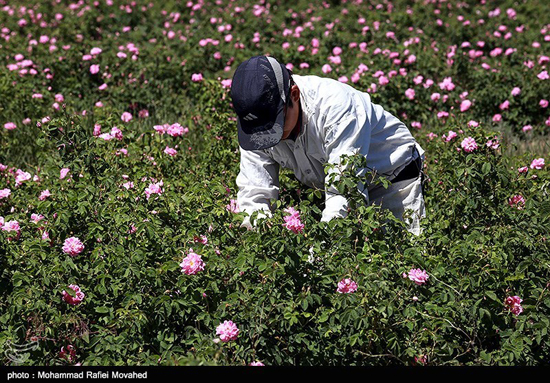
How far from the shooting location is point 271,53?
20.5 feet

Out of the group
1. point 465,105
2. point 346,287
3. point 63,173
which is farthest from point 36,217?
point 465,105

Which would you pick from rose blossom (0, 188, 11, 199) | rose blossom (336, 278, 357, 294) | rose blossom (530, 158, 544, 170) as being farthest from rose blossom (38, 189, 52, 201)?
rose blossom (530, 158, 544, 170)

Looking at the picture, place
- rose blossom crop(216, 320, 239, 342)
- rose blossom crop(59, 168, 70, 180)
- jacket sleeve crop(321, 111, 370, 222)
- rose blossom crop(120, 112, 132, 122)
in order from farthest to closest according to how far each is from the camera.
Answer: rose blossom crop(120, 112, 132, 122) < rose blossom crop(59, 168, 70, 180) < jacket sleeve crop(321, 111, 370, 222) < rose blossom crop(216, 320, 239, 342)

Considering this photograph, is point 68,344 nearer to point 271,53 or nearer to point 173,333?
point 173,333

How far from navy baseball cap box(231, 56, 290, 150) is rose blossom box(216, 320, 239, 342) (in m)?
0.82

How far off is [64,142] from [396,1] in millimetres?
5353

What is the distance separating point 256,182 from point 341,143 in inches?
20.8

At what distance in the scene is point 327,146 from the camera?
311 cm

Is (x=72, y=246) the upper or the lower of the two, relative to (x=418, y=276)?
lower

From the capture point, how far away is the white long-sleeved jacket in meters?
3.07

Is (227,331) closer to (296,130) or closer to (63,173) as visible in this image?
(296,130)

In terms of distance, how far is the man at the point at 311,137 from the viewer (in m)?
2.94

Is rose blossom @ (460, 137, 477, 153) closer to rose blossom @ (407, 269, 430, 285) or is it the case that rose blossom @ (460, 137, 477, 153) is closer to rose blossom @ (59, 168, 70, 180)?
rose blossom @ (407, 269, 430, 285)

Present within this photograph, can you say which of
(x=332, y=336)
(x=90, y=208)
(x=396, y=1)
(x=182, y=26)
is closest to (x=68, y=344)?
(x=90, y=208)
